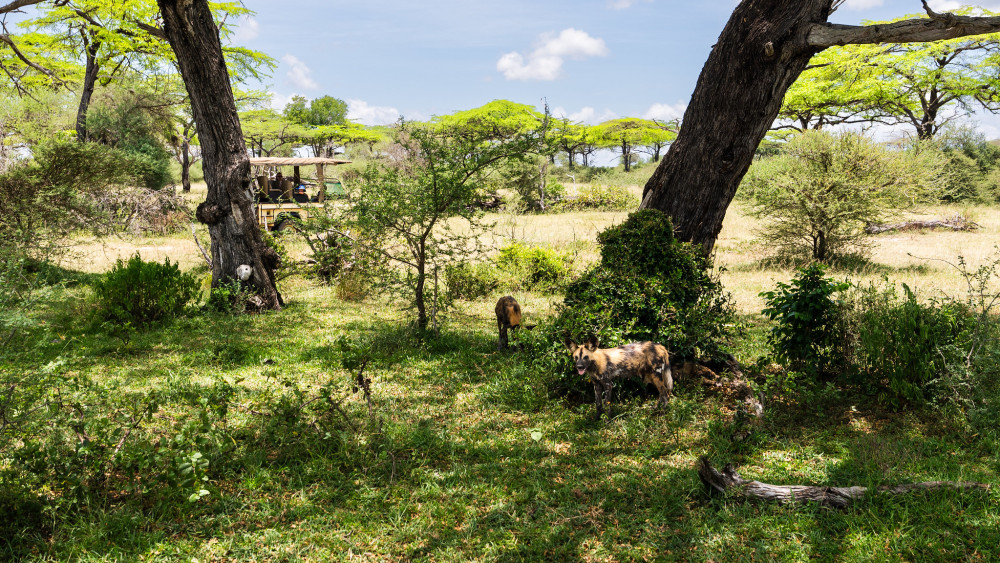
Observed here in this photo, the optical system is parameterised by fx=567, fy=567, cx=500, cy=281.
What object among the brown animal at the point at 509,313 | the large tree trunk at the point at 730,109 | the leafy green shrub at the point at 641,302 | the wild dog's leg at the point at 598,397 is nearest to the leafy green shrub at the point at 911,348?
the leafy green shrub at the point at 641,302

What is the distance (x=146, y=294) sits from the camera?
8.01 meters

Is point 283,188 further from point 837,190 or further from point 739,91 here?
point 739,91

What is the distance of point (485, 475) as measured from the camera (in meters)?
4.06

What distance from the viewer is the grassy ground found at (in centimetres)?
319

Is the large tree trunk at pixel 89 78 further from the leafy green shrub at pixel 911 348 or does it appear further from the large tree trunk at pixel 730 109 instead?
the leafy green shrub at pixel 911 348

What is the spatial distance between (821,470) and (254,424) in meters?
4.43

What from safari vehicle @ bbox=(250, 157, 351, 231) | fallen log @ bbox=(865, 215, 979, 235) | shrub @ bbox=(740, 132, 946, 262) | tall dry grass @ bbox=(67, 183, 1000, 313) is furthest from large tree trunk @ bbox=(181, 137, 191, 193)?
fallen log @ bbox=(865, 215, 979, 235)

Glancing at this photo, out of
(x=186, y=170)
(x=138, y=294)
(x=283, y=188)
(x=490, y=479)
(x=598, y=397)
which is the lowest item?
(x=490, y=479)

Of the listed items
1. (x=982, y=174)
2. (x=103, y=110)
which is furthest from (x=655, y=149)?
(x=103, y=110)

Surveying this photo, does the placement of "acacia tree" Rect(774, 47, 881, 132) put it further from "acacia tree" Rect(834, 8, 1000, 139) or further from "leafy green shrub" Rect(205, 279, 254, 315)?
"leafy green shrub" Rect(205, 279, 254, 315)

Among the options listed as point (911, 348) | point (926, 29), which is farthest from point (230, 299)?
point (926, 29)

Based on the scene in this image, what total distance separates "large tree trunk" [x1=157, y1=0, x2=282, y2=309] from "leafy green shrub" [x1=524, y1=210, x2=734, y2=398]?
5.27 meters

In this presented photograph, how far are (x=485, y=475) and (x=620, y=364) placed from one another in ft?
5.00

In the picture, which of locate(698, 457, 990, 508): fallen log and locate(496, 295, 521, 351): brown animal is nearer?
locate(698, 457, 990, 508): fallen log
